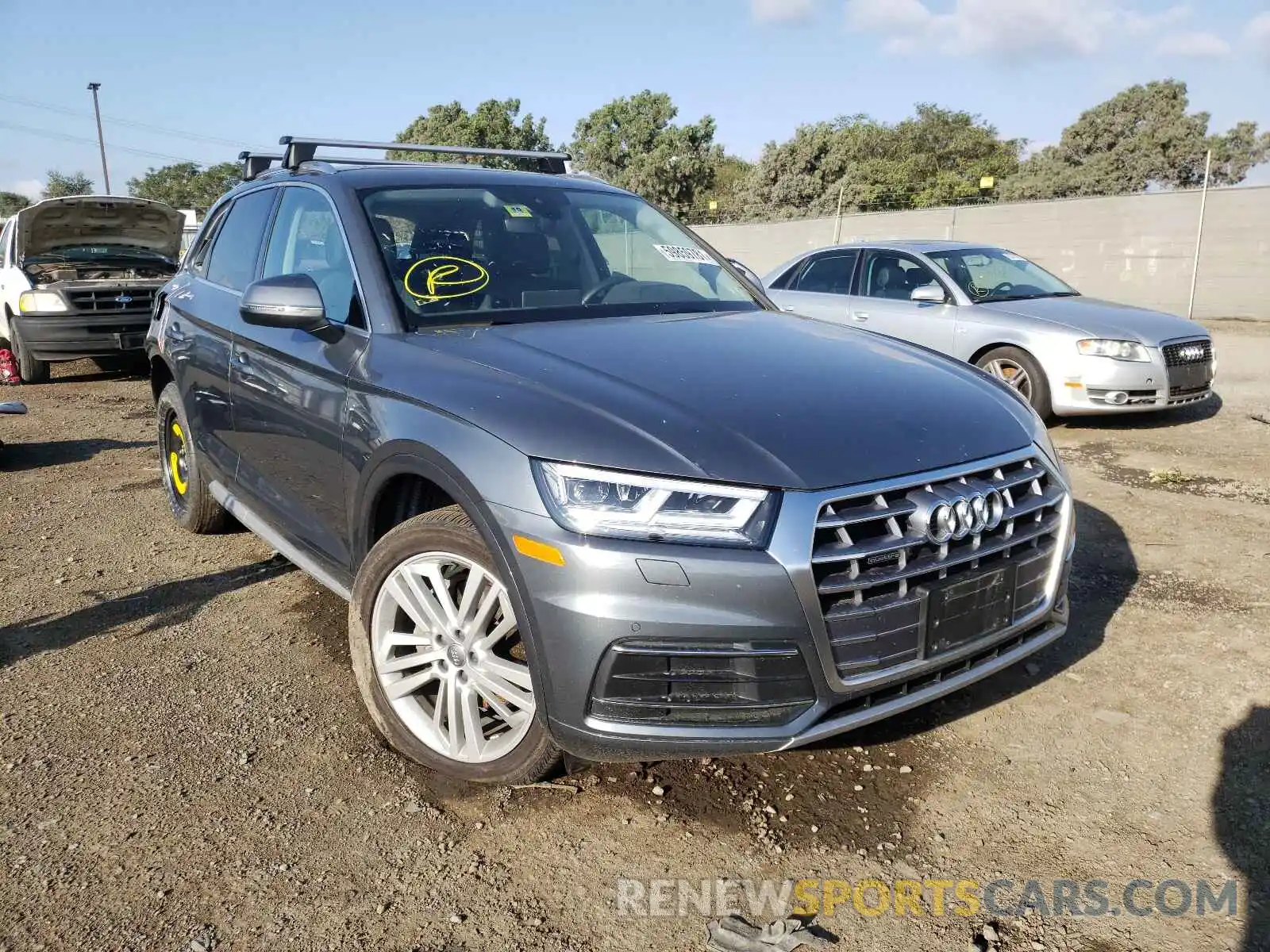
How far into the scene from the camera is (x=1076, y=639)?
3695 mm

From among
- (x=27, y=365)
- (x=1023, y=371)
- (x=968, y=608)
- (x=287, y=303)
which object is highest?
(x=287, y=303)

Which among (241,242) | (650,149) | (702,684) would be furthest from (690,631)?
(650,149)

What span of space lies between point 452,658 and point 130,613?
215 cm

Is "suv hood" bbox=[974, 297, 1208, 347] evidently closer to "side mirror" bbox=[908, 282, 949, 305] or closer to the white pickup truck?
"side mirror" bbox=[908, 282, 949, 305]

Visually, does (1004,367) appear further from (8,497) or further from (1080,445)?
(8,497)

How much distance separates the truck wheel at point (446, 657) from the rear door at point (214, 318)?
5.40 feet

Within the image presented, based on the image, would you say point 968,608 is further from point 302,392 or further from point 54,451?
point 54,451

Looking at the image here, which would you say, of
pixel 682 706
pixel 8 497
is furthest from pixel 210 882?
pixel 8 497

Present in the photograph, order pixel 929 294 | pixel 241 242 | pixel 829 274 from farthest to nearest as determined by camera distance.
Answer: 1. pixel 829 274
2. pixel 929 294
3. pixel 241 242

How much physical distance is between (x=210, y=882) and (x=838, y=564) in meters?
1.70

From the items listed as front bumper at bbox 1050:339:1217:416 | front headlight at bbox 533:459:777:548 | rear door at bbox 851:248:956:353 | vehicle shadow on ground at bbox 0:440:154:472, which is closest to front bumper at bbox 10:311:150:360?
vehicle shadow on ground at bbox 0:440:154:472

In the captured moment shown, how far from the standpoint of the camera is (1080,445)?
7.18 metres

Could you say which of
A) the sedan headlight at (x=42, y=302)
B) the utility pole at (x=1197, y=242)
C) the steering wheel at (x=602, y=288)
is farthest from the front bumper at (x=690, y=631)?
the utility pole at (x=1197, y=242)

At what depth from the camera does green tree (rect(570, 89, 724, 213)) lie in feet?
161
